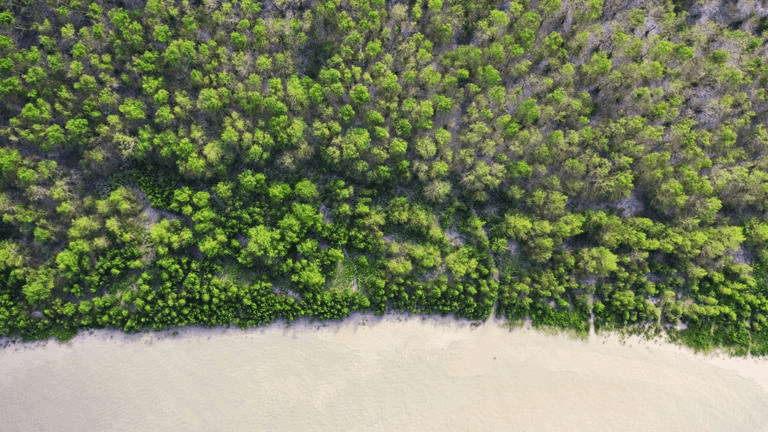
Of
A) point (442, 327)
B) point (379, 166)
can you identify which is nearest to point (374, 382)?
Answer: point (442, 327)

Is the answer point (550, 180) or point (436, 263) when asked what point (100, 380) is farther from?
point (550, 180)

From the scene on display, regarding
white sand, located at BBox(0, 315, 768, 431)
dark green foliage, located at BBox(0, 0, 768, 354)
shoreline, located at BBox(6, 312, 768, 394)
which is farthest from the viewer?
shoreline, located at BBox(6, 312, 768, 394)

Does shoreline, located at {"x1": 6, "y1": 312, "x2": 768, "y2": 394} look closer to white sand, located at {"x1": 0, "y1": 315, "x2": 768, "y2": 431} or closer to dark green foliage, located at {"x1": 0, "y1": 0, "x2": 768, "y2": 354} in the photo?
white sand, located at {"x1": 0, "y1": 315, "x2": 768, "y2": 431}

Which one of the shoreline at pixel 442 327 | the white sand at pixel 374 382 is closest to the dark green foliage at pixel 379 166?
the shoreline at pixel 442 327

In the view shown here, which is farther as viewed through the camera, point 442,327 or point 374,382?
point 442,327

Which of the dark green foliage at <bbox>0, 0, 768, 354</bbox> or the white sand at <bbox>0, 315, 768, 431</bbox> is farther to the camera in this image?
the white sand at <bbox>0, 315, 768, 431</bbox>

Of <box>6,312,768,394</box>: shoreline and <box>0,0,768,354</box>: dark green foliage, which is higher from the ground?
<box>0,0,768,354</box>: dark green foliage

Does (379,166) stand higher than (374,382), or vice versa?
(379,166)

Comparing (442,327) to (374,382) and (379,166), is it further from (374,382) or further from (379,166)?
(379,166)

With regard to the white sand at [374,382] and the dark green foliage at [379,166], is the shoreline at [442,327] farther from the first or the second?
the dark green foliage at [379,166]

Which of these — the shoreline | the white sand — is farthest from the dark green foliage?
the white sand
